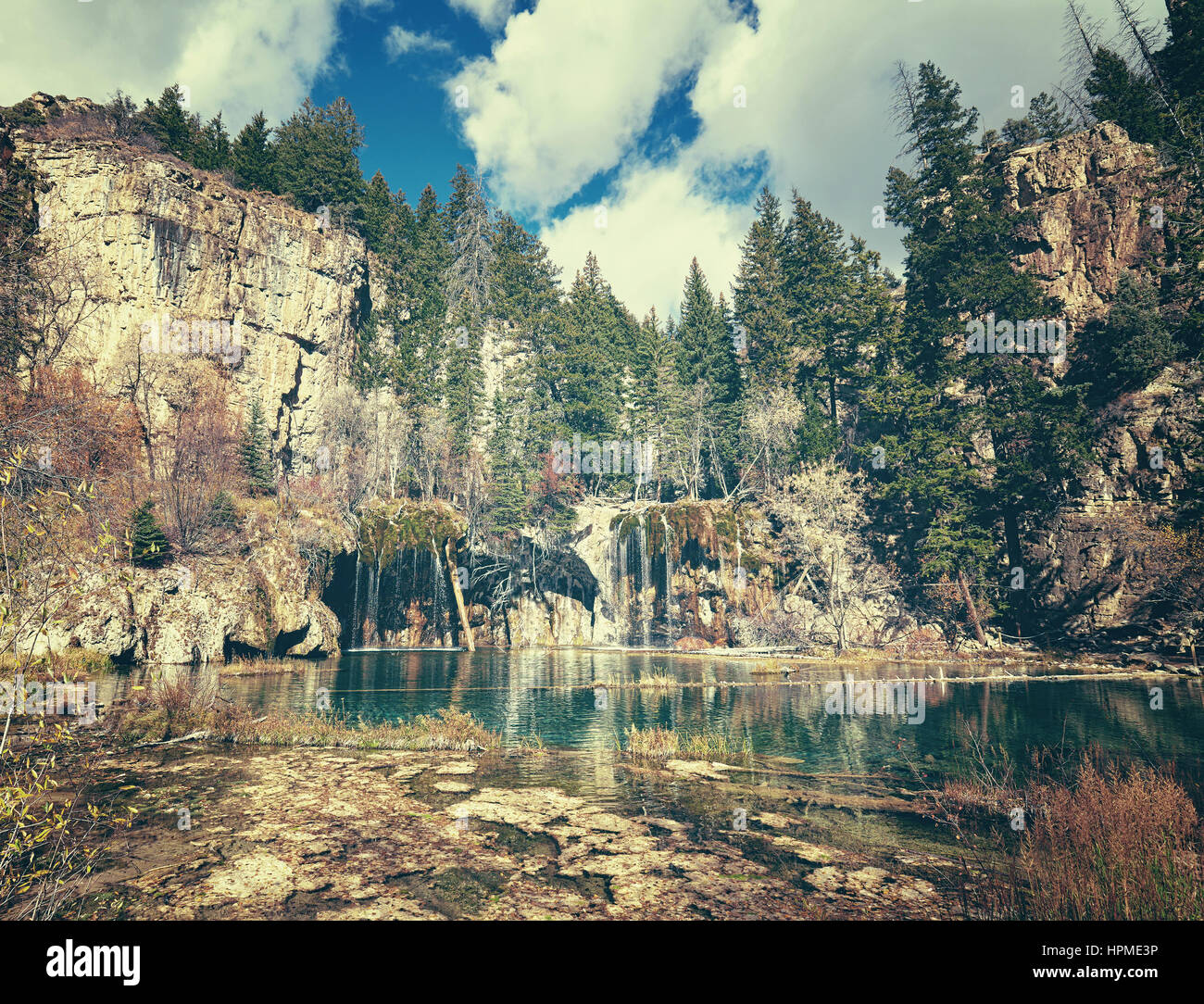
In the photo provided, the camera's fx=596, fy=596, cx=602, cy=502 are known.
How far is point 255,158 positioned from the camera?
6675cm

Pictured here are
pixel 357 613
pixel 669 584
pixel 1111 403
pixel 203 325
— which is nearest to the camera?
pixel 1111 403

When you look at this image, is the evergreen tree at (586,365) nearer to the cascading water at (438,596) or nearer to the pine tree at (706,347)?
the pine tree at (706,347)

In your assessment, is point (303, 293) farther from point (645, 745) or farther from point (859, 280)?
point (645, 745)

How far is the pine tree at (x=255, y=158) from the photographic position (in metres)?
65.1

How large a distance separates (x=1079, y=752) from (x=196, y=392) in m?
62.5

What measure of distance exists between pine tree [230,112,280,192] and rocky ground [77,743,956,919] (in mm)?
71903

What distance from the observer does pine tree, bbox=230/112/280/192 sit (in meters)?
65.1

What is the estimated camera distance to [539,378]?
76.2m

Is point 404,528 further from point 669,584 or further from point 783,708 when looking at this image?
point 783,708

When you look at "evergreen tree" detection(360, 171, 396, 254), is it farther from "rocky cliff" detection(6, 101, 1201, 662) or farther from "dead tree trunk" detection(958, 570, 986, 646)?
"dead tree trunk" detection(958, 570, 986, 646)

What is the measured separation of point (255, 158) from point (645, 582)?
63898 mm
